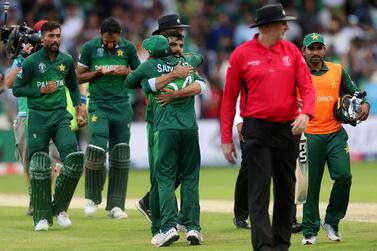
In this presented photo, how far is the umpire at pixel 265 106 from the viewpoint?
33.3 feet

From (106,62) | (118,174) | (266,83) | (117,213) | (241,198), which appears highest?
(266,83)

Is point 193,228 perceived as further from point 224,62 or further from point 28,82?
point 224,62

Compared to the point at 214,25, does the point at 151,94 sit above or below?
above

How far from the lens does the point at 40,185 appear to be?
1344cm

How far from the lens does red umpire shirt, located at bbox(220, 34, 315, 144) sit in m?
10.2

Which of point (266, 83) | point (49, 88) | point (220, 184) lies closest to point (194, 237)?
point (266, 83)

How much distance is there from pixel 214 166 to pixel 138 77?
13.4m

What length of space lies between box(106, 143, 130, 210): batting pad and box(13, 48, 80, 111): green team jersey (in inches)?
56.0

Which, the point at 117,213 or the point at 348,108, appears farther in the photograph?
the point at 117,213

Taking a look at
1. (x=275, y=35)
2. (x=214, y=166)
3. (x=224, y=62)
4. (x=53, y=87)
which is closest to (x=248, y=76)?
(x=275, y=35)

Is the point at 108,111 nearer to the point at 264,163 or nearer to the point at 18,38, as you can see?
the point at 18,38

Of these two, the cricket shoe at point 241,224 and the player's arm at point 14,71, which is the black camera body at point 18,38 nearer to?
the player's arm at point 14,71

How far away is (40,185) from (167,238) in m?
2.41

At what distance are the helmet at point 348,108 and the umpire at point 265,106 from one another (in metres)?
1.70
